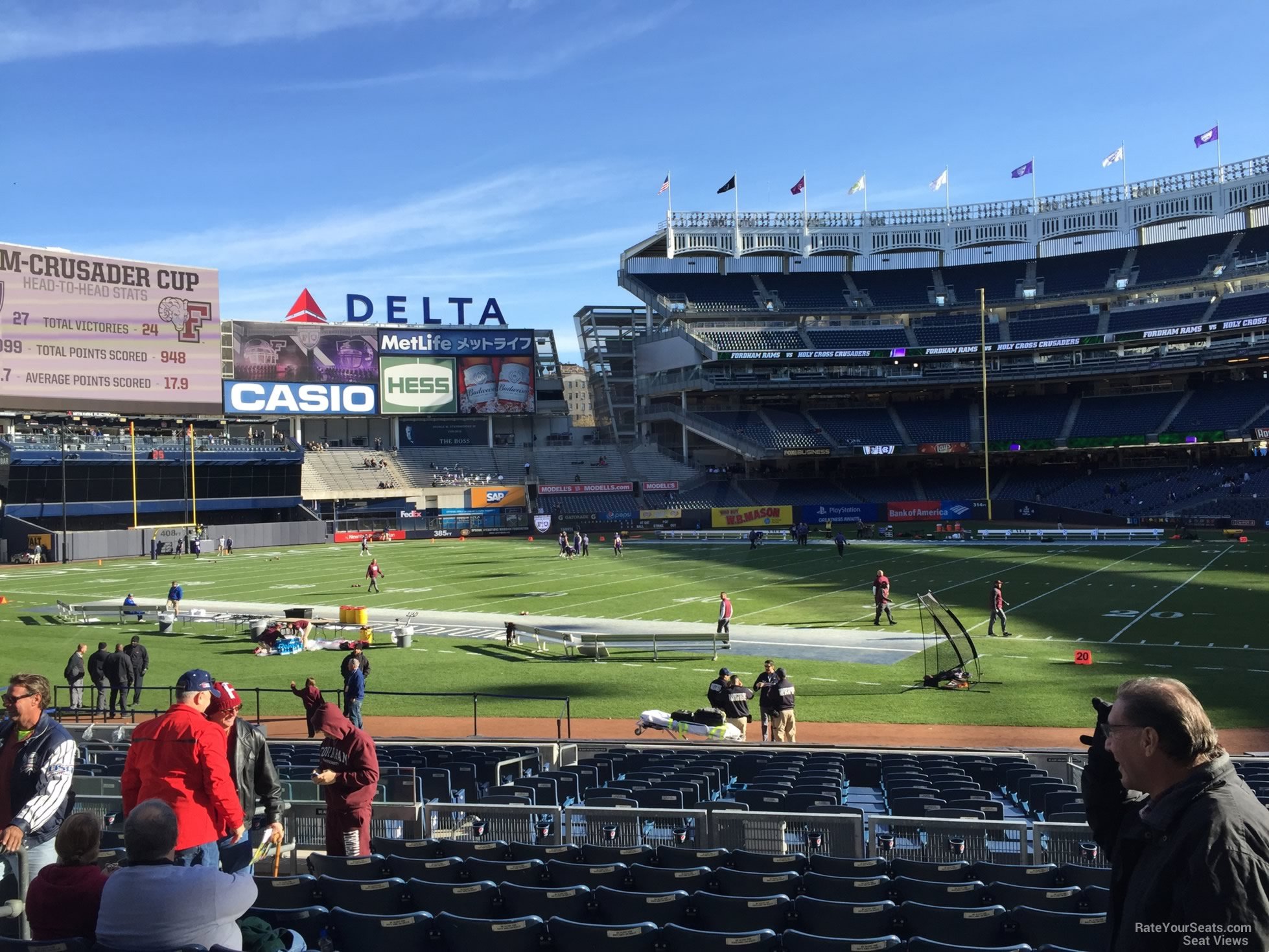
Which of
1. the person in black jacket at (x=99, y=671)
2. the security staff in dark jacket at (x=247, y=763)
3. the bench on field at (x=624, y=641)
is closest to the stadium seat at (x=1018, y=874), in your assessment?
the security staff in dark jacket at (x=247, y=763)

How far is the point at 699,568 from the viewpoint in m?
46.6

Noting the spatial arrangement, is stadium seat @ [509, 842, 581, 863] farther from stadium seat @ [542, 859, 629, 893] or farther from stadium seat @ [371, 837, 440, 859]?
stadium seat @ [371, 837, 440, 859]

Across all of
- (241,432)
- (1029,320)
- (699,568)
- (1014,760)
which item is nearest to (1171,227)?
(1029,320)

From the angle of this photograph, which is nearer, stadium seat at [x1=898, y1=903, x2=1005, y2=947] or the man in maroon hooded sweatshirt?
stadium seat at [x1=898, y1=903, x2=1005, y2=947]

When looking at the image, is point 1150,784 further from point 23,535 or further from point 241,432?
point 241,432

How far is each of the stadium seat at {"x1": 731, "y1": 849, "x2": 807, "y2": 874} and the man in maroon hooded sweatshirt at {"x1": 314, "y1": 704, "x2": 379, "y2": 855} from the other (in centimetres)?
286

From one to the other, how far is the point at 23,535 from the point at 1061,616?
192 feet

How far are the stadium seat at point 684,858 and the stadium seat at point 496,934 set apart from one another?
1.77m

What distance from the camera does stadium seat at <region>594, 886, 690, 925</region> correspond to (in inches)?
240

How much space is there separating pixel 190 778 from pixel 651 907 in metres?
2.93

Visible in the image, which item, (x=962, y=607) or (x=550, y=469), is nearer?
(x=962, y=607)

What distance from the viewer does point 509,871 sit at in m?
6.94

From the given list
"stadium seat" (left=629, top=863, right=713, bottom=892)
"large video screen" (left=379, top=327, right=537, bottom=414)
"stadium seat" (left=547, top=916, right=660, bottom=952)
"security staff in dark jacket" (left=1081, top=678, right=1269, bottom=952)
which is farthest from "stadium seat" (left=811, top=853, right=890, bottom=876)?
"large video screen" (left=379, top=327, right=537, bottom=414)

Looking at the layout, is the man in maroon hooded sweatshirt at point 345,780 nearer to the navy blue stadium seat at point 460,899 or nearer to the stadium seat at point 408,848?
the stadium seat at point 408,848
